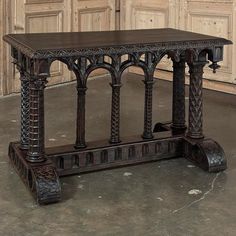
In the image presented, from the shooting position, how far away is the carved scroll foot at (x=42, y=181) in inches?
107

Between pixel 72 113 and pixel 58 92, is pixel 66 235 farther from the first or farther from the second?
pixel 58 92

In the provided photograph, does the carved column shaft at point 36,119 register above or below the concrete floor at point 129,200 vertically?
above

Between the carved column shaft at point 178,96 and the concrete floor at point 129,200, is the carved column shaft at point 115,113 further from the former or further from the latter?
the carved column shaft at point 178,96

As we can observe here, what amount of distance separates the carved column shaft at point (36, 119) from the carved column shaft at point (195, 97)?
3.08 ft

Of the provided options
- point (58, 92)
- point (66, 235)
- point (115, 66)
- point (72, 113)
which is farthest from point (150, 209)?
point (58, 92)

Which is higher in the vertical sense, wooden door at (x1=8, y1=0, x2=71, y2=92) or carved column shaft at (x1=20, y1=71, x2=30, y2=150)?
wooden door at (x1=8, y1=0, x2=71, y2=92)

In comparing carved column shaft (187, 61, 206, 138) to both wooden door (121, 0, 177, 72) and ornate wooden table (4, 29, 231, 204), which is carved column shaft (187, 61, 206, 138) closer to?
ornate wooden table (4, 29, 231, 204)

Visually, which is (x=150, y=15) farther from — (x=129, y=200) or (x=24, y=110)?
(x=129, y=200)

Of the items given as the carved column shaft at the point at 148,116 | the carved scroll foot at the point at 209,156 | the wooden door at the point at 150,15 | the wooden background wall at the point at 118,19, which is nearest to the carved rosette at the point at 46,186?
the carved column shaft at the point at 148,116

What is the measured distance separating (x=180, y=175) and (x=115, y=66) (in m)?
0.74

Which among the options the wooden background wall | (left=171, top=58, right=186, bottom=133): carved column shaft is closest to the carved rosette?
(left=171, top=58, right=186, bottom=133): carved column shaft

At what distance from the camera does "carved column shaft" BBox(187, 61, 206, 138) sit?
10.5 feet

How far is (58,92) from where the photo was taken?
5.41 m

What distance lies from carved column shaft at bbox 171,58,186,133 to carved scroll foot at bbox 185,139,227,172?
25 centimetres
